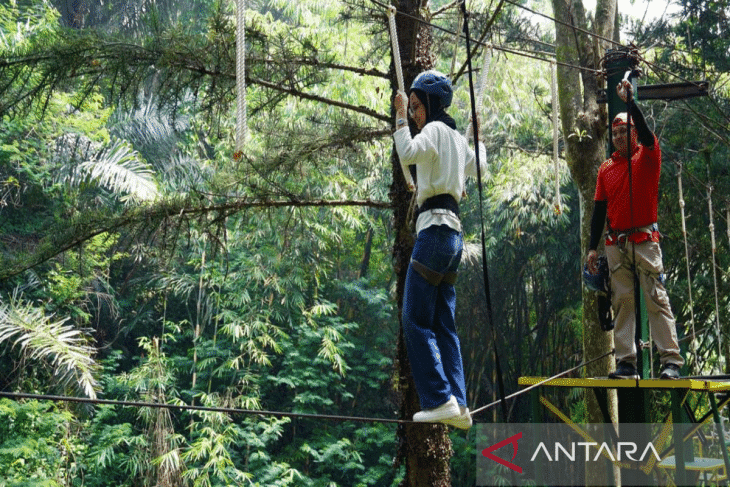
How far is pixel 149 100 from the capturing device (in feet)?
39.2

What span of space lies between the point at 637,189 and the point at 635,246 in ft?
0.81

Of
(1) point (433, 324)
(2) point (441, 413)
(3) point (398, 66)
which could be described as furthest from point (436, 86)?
(2) point (441, 413)

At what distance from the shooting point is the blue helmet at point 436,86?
2977mm

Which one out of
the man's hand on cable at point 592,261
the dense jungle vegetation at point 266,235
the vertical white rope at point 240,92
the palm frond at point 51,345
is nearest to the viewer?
the vertical white rope at point 240,92

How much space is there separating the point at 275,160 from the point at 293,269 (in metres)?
6.49

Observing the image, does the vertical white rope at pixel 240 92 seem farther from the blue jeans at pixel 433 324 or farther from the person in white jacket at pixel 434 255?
the blue jeans at pixel 433 324

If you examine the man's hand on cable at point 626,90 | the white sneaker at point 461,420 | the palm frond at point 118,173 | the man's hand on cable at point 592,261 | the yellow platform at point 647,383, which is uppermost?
the palm frond at point 118,173

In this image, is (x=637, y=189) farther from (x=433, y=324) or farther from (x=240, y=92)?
(x=240, y=92)

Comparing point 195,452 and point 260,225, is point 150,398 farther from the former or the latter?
point 260,225

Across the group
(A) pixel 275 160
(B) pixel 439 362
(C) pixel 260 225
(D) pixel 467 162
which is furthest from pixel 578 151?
(C) pixel 260 225

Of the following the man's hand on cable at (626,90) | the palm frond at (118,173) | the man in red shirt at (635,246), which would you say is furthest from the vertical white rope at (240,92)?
the palm frond at (118,173)

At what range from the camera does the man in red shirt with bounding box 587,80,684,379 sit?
3.59 m

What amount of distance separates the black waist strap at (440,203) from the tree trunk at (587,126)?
2803mm

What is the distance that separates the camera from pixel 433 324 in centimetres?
292
